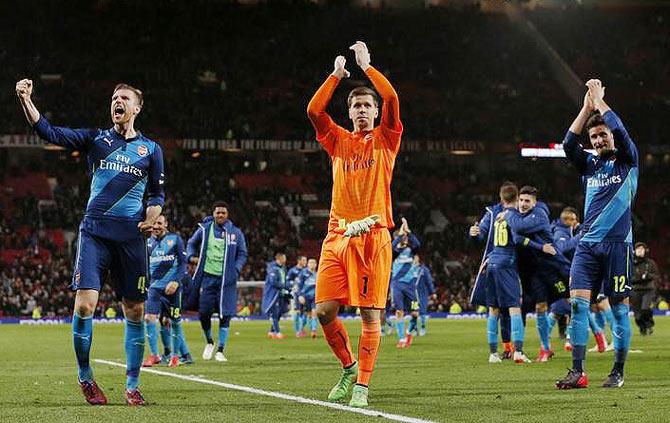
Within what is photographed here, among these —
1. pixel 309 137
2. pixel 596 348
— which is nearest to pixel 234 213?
pixel 309 137

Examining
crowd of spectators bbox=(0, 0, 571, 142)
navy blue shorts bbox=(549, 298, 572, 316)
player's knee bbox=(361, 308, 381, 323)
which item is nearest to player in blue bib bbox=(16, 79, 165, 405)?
player's knee bbox=(361, 308, 381, 323)

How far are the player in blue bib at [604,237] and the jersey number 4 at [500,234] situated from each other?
4.29 meters

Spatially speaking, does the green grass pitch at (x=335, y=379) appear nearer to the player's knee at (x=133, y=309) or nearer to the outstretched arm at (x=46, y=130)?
the player's knee at (x=133, y=309)

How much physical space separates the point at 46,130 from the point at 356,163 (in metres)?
2.41

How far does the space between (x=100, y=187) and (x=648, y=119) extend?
178ft

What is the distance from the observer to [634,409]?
26.5 feet

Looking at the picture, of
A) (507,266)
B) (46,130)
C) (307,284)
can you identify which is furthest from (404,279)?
(46,130)

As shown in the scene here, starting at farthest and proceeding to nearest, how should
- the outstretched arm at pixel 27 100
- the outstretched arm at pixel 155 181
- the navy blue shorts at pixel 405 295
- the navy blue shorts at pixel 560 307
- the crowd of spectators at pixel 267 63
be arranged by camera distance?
the crowd of spectators at pixel 267 63
the navy blue shorts at pixel 405 295
the navy blue shorts at pixel 560 307
the outstretched arm at pixel 155 181
the outstretched arm at pixel 27 100

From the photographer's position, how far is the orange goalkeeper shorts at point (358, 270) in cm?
850

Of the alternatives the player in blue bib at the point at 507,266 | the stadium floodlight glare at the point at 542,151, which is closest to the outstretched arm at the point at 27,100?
the player in blue bib at the point at 507,266

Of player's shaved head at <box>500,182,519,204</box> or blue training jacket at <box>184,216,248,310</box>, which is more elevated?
player's shaved head at <box>500,182,519,204</box>

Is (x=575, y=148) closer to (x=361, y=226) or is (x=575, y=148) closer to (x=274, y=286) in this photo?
(x=361, y=226)

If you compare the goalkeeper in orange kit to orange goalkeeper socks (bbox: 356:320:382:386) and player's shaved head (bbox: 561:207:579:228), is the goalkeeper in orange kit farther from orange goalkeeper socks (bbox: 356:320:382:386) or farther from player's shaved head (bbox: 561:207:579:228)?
player's shaved head (bbox: 561:207:579:228)

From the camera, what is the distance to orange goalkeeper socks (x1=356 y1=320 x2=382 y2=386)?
27.9ft
